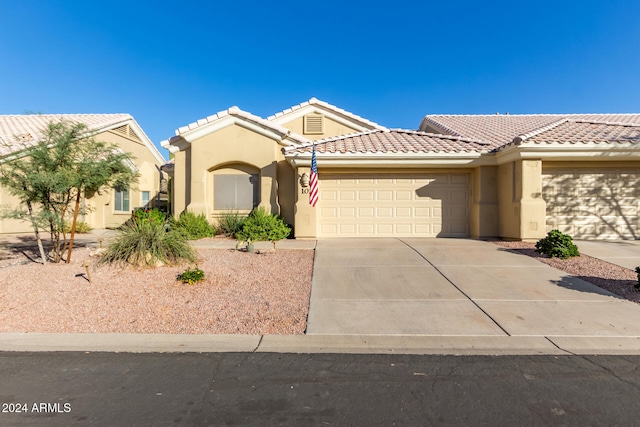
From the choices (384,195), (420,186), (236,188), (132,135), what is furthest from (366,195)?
(132,135)

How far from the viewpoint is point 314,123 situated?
792 inches

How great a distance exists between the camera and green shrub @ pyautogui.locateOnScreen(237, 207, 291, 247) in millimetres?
11820

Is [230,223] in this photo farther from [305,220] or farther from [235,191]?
[305,220]

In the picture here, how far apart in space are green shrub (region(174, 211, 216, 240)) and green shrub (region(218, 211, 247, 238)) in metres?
Answer: 0.38

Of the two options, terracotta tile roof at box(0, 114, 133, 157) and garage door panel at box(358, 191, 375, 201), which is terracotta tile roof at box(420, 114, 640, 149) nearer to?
garage door panel at box(358, 191, 375, 201)

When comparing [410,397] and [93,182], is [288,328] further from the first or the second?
[93,182]

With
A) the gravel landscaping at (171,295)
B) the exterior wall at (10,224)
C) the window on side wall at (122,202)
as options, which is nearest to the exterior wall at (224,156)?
the gravel landscaping at (171,295)

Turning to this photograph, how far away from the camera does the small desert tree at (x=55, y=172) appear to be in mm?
7543

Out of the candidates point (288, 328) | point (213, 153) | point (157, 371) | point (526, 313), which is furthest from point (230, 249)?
point (526, 313)

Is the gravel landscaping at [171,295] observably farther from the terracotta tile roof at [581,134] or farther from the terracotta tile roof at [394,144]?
the terracotta tile roof at [394,144]

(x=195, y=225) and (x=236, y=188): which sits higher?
(x=236, y=188)

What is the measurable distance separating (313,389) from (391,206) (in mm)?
10107

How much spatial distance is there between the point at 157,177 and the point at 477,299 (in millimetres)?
22051

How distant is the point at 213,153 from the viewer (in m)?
13.8
